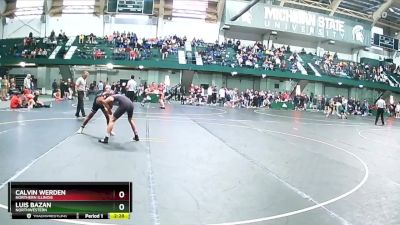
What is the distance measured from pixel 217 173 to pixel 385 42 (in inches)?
1755

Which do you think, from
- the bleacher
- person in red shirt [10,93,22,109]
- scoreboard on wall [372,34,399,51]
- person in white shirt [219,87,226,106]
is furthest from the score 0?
scoreboard on wall [372,34,399,51]

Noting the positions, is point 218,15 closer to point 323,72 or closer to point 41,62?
point 323,72

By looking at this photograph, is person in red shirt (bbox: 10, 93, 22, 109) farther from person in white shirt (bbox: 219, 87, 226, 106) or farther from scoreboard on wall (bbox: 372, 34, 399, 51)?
scoreboard on wall (bbox: 372, 34, 399, 51)

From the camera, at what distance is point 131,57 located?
33.4m

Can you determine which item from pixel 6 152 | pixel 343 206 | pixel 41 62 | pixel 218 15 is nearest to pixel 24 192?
pixel 343 206

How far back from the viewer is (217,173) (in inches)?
266

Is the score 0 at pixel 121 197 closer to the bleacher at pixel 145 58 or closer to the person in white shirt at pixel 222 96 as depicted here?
the person in white shirt at pixel 222 96

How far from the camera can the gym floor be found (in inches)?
187

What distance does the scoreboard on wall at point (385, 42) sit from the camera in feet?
144

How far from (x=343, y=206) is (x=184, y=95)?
2878cm
